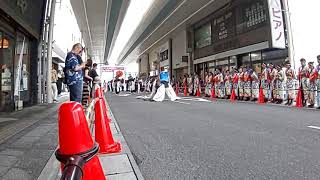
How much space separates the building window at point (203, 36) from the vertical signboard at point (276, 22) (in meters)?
11.7

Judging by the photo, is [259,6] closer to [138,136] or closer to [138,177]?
[138,136]

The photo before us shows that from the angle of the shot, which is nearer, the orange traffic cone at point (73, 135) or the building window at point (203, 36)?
the orange traffic cone at point (73, 135)

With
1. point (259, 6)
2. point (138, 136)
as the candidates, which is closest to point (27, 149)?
point (138, 136)

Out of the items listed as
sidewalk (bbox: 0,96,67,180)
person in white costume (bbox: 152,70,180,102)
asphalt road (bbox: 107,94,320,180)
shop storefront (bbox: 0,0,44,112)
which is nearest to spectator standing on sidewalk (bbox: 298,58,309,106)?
asphalt road (bbox: 107,94,320,180)

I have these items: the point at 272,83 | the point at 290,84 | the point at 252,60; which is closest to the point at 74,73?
the point at 290,84

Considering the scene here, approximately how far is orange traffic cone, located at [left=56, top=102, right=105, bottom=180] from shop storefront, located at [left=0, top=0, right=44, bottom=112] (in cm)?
722

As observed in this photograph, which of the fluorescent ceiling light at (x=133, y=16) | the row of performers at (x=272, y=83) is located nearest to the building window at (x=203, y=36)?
the fluorescent ceiling light at (x=133, y=16)

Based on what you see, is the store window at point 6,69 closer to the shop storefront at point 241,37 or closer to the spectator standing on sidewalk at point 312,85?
the spectator standing on sidewalk at point 312,85

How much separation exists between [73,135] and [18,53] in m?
10.4

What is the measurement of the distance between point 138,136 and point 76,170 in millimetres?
4346

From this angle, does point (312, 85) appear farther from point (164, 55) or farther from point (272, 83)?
point (164, 55)

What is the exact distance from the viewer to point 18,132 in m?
5.94

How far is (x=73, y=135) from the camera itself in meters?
1.58

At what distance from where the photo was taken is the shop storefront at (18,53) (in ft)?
30.1
